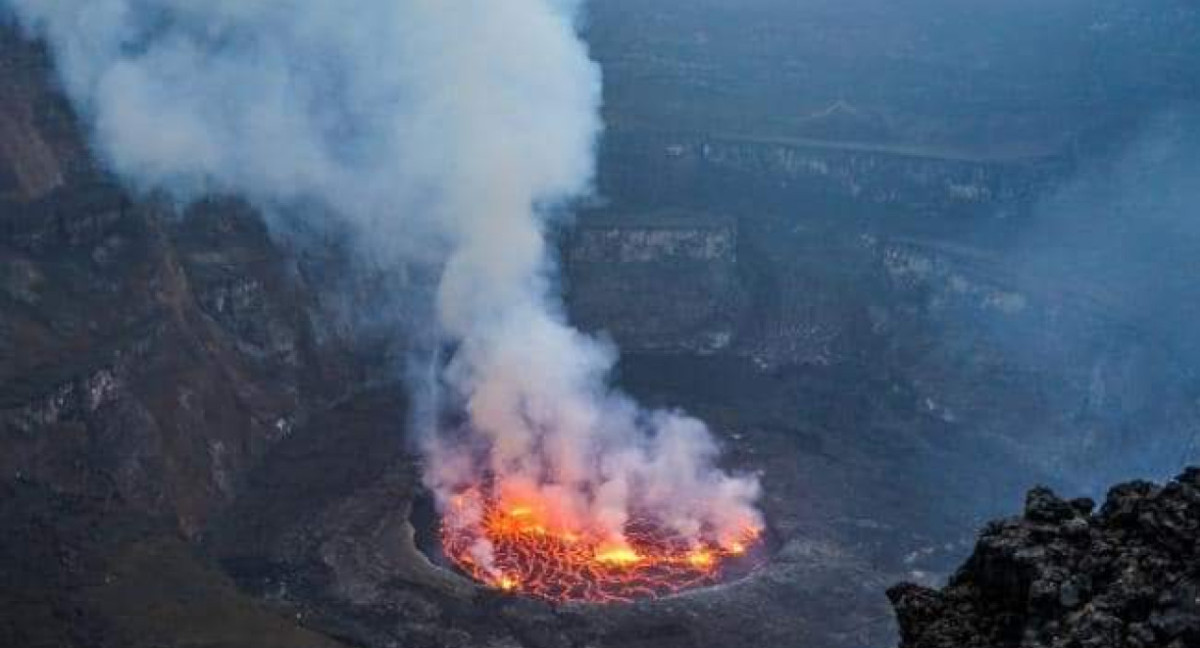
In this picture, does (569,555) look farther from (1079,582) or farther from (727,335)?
(1079,582)

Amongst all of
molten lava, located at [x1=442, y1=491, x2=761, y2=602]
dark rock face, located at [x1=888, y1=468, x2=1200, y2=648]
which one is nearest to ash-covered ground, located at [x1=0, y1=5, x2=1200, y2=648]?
molten lava, located at [x1=442, y1=491, x2=761, y2=602]

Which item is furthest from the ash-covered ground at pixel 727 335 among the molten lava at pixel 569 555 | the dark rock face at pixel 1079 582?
the dark rock face at pixel 1079 582

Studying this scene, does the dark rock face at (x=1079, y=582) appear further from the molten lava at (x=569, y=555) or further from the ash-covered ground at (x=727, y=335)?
the molten lava at (x=569, y=555)

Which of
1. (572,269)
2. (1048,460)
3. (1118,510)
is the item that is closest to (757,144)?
(572,269)

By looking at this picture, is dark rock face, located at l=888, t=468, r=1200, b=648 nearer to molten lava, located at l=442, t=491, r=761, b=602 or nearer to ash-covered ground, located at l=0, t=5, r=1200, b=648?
ash-covered ground, located at l=0, t=5, r=1200, b=648

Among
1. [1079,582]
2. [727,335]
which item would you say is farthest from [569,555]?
[1079,582]

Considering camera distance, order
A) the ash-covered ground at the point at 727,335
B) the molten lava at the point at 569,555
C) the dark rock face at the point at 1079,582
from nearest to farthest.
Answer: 1. the dark rock face at the point at 1079,582
2. the ash-covered ground at the point at 727,335
3. the molten lava at the point at 569,555

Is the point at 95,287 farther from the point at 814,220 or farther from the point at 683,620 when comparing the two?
the point at 814,220
